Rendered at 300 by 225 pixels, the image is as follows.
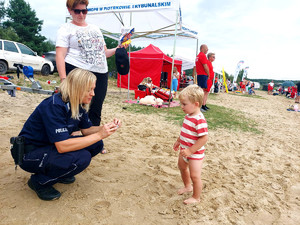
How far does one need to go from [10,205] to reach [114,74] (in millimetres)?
23965

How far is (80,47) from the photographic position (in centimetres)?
233

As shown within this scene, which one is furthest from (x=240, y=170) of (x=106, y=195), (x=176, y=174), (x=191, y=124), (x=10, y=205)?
(x=10, y=205)

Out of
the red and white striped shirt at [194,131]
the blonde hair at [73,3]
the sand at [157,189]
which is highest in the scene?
the blonde hair at [73,3]

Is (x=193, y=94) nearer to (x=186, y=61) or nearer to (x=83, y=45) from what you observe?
(x=83, y=45)

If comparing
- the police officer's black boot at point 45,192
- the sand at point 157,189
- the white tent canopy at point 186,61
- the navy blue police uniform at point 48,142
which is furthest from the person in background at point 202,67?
the white tent canopy at point 186,61

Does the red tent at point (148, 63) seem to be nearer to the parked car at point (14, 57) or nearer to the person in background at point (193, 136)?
the parked car at point (14, 57)

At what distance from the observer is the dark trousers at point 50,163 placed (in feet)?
5.40

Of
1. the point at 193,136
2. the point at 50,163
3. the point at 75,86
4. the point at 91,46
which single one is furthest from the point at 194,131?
the point at 91,46

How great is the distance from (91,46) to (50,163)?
1389 millimetres

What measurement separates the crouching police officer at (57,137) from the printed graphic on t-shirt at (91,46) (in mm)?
792

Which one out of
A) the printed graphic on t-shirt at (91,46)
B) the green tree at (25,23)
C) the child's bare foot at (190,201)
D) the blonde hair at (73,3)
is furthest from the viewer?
the green tree at (25,23)

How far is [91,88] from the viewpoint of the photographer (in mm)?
1704

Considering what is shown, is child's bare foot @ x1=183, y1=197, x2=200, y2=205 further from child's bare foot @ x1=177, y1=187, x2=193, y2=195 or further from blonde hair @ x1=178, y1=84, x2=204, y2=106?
blonde hair @ x1=178, y1=84, x2=204, y2=106

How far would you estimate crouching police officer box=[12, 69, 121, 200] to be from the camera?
5.22 ft
